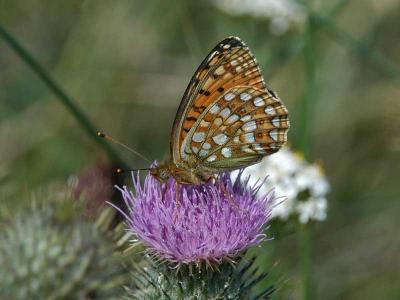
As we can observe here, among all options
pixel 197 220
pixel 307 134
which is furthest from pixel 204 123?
pixel 307 134

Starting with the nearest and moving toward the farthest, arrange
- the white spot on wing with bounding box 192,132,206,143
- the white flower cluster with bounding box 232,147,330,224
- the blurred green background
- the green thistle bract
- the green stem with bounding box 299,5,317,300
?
the white spot on wing with bounding box 192,132,206,143
the green thistle bract
the green stem with bounding box 299,5,317,300
the white flower cluster with bounding box 232,147,330,224
the blurred green background

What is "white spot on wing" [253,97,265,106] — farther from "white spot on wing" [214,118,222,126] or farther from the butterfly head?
the butterfly head

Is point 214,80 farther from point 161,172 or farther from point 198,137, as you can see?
point 161,172

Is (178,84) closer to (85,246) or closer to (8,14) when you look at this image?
(8,14)

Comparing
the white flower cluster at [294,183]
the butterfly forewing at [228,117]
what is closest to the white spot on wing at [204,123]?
the butterfly forewing at [228,117]

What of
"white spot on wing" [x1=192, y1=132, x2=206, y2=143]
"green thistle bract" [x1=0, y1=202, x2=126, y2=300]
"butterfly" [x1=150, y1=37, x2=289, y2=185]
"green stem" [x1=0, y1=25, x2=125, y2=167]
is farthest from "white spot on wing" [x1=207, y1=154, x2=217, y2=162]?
"green stem" [x1=0, y1=25, x2=125, y2=167]

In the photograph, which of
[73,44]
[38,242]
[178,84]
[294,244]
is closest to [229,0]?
[178,84]

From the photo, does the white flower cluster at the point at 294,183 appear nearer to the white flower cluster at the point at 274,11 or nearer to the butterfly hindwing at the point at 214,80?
the butterfly hindwing at the point at 214,80
